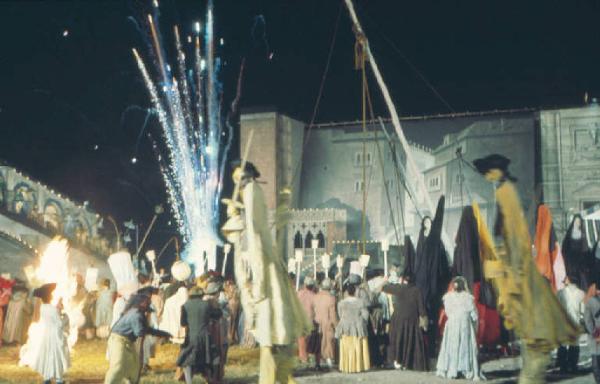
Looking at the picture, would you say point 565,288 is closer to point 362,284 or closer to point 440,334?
point 440,334

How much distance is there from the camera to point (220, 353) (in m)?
10.6

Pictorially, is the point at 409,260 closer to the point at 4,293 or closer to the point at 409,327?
the point at 409,327

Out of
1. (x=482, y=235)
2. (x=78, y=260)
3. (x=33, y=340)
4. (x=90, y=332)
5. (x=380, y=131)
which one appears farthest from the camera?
(x=380, y=131)

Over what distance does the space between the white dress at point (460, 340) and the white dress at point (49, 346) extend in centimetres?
607

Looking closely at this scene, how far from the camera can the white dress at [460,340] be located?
11.3 m

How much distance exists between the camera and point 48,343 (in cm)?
995

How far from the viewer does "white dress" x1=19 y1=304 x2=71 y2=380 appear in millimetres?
9930

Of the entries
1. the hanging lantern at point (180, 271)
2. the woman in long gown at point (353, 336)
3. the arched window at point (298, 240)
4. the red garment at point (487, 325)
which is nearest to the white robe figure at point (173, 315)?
the hanging lantern at point (180, 271)

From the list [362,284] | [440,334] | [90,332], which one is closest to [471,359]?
[440,334]

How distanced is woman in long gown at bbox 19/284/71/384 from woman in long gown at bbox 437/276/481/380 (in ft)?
19.9

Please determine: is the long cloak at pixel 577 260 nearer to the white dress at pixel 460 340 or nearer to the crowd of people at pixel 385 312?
the crowd of people at pixel 385 312

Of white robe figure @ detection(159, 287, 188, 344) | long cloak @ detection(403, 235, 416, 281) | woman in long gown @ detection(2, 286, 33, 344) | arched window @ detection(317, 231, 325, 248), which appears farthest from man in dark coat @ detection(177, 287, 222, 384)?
arched window @ detection(317, 231, 325, 248)

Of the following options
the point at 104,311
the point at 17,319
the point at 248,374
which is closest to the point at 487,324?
the point at 248,374

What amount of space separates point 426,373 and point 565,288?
3009 mm
